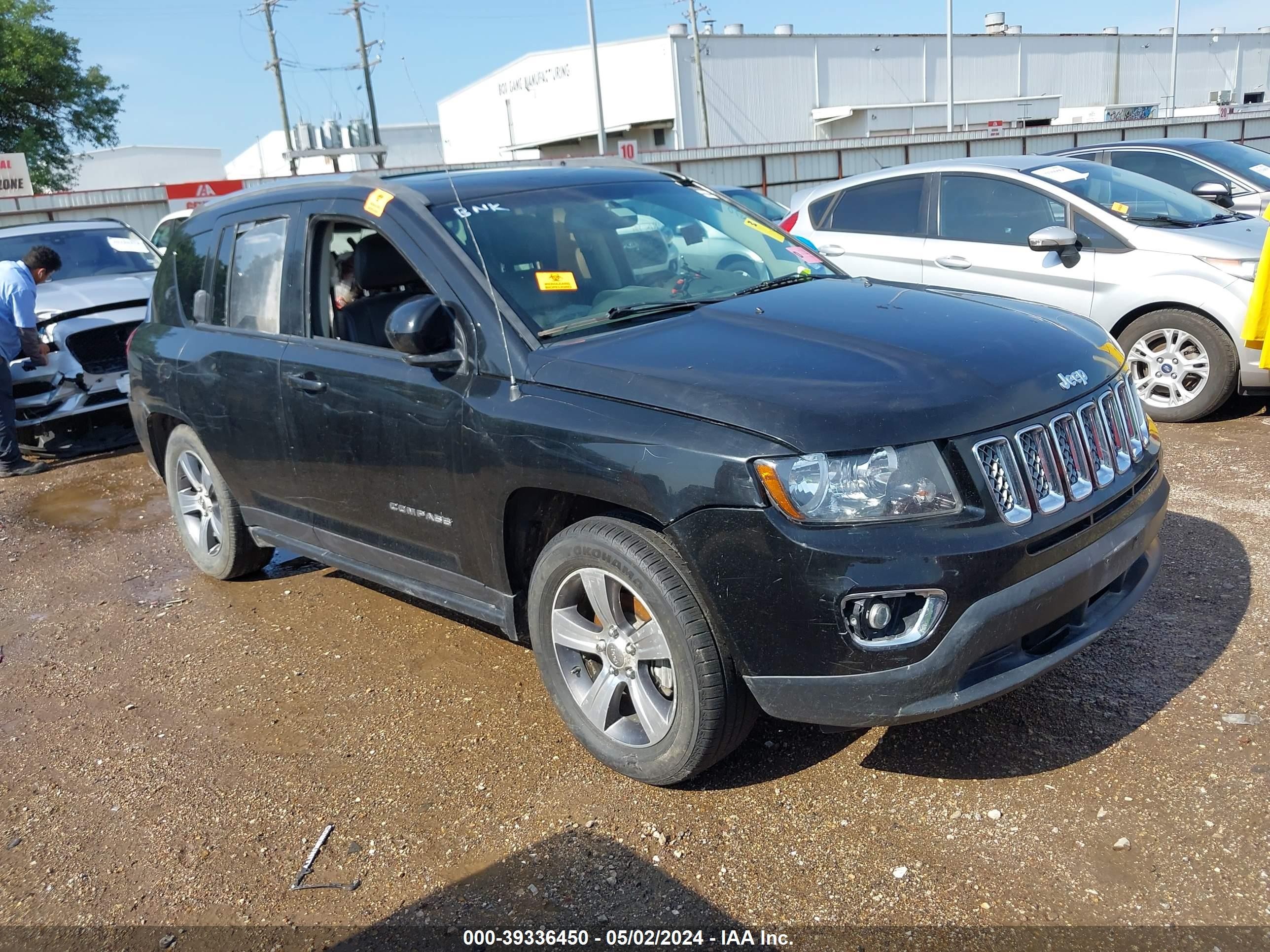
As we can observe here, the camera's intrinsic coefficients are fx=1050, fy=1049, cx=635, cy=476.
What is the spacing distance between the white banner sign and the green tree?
28.7ft

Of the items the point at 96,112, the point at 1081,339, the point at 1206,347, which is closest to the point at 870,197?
the point at 1206,347

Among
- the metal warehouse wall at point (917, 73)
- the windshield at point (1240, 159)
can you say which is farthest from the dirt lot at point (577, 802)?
the metal warehouse wall at point (917, 73)

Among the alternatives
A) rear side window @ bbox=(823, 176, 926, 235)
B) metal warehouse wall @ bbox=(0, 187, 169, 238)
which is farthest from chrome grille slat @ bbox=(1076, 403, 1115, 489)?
metal warehouse wall @ bbox=(0, 187, 169, 238)

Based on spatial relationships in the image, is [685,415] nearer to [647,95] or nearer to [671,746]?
[671,746]

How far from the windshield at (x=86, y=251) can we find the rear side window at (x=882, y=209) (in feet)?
20.6

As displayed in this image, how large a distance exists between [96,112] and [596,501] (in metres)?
40.6

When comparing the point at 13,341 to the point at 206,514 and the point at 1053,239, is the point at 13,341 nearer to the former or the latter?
the point at 206,514

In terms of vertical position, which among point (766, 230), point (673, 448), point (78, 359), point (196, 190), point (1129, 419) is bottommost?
point (78, 359)

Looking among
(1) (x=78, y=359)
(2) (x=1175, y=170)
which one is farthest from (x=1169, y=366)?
(1) (x=78, y=359)

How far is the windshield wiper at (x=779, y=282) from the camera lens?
3.87m

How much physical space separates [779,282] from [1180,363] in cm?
403

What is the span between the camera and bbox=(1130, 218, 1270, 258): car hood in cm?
662

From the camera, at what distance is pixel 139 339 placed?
5.50 m

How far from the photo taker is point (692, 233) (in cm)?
420
